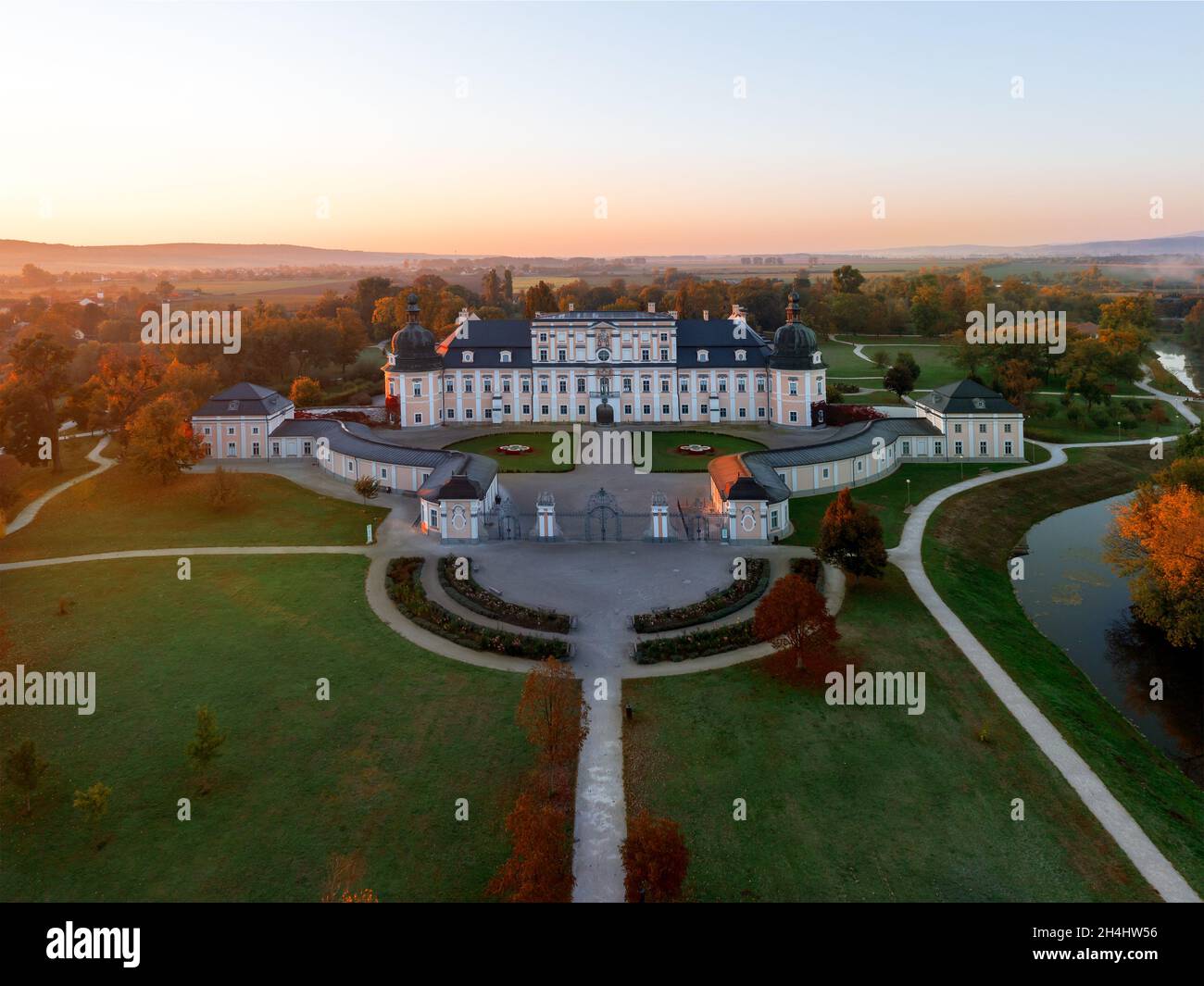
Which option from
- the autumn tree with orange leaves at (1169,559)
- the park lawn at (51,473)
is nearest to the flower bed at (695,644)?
the autumn tree with orange leaves at (1169,559)

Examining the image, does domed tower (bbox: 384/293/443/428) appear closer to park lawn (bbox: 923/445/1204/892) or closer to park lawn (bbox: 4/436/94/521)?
park lawn (bbox: 4/436/94/521)

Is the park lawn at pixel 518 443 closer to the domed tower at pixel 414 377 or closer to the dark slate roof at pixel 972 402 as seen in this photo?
the domed tower at pixel 414 377

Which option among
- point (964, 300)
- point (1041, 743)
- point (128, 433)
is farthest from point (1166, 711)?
point (964, 300)

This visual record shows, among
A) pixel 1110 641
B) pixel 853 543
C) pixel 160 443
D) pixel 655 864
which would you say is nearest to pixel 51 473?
pixel 160 443

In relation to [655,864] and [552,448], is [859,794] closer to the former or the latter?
[655,864]

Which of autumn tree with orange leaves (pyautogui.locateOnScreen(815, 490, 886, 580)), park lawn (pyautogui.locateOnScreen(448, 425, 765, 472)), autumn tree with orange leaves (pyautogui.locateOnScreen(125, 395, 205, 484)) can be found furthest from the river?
autumn tree with orange leaves (pyautogui.locateOnScreen(125, 395, 205, 484))

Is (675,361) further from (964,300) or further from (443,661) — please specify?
(964,300)
